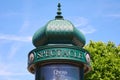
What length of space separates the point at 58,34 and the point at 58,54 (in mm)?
830

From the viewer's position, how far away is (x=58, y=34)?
557 inches

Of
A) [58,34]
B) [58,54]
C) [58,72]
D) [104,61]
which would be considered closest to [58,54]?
[58,54]

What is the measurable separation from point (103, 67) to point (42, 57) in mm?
19098

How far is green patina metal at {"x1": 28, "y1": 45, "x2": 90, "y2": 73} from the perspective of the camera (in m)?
13.7

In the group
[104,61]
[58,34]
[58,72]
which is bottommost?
[58,72]

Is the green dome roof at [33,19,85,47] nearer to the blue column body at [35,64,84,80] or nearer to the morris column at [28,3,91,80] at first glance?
the morris column at [28,3,91,80]

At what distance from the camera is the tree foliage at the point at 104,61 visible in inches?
1251

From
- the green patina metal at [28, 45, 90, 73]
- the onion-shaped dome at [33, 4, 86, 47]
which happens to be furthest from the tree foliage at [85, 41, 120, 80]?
the green patina metal at [28, 45, 90, 73]

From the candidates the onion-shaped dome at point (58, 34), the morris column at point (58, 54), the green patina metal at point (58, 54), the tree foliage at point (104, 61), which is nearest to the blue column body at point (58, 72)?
the morris column at point (58, 54)

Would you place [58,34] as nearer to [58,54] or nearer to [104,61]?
[58,54]

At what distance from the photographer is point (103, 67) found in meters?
32.4

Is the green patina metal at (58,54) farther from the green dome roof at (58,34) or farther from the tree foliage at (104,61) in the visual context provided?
the tree foliage at (104,61)

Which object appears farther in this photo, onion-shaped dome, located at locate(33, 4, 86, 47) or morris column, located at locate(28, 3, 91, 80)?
onion-shaped dome, located at locate(33, 4, 86, 47)

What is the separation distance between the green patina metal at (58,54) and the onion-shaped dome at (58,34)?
0.45m
